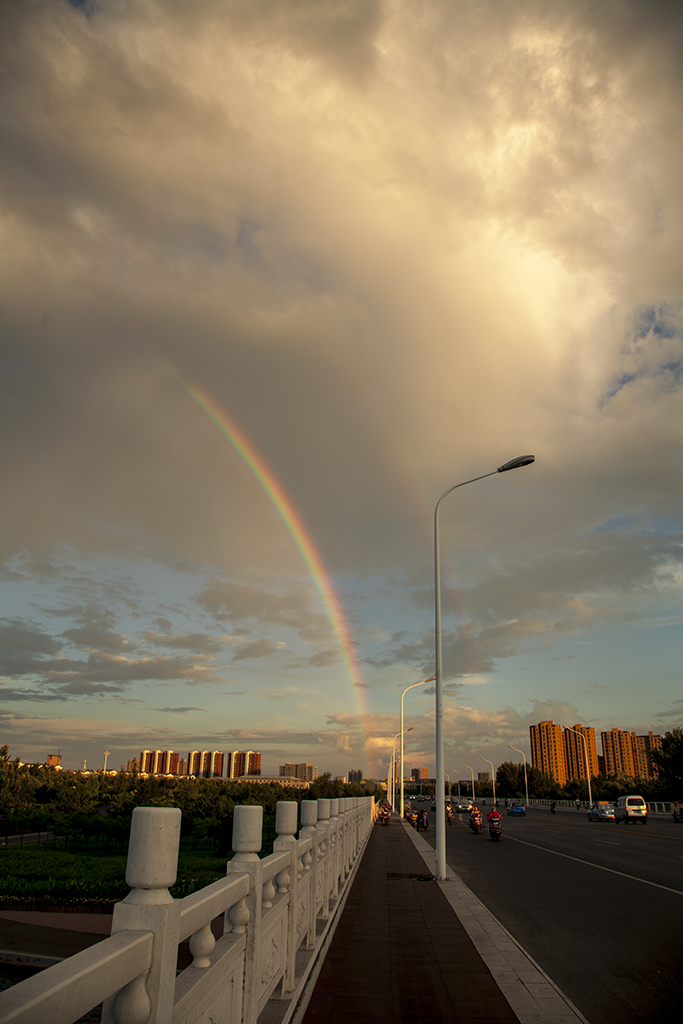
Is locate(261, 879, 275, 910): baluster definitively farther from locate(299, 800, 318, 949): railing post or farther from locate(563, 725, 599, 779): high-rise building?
locate(563, 725, 599, 779): high-rise building

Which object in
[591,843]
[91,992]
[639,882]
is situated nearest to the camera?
[91,992]

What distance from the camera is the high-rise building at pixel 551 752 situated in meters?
152

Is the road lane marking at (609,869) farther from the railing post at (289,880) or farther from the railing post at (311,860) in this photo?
the railing post at (289,880)

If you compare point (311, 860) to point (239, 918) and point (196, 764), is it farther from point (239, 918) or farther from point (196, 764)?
point (196, 764)

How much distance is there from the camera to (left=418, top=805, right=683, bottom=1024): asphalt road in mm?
5918

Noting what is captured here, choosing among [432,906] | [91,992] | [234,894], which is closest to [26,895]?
[432,906]

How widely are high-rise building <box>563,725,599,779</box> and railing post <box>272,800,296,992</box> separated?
5901 inches

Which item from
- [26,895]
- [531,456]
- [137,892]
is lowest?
[26,895]

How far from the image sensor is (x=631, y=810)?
42.1 m

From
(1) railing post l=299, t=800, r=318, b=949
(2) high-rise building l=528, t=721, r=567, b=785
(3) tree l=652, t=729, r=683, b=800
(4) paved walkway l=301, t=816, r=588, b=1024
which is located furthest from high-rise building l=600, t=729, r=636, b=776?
(1) railing post l=299, t=800, r=318, b=949

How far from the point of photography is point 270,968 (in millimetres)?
4281

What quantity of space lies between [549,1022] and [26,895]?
18.2m

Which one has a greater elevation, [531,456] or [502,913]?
[531,456]

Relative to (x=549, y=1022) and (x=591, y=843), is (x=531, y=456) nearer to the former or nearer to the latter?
(x=549, y=1022)
